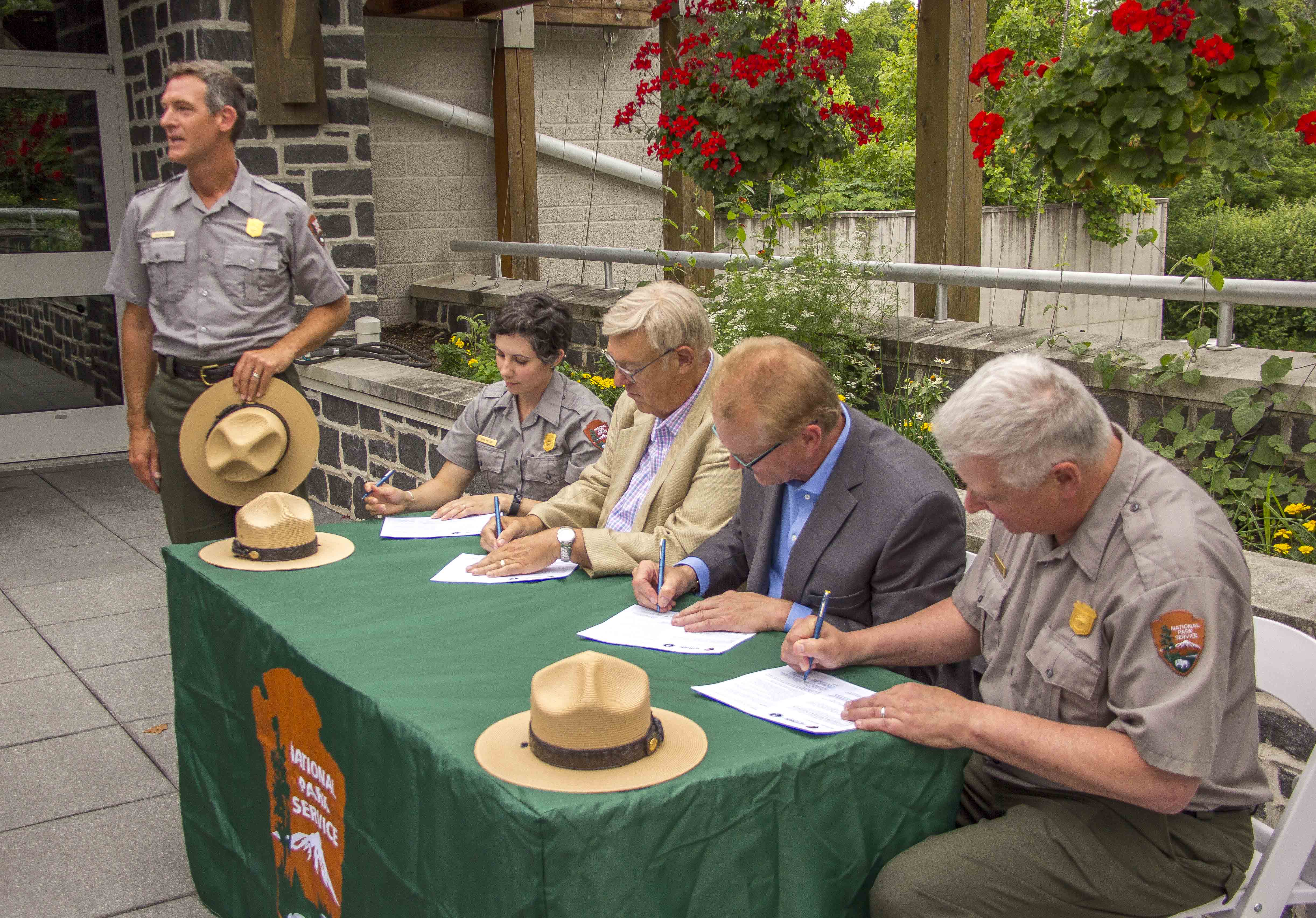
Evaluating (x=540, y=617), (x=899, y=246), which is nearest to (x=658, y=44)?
(x=899, y=246)

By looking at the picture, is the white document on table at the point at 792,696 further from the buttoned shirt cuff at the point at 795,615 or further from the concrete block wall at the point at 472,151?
the concrete block wall at the point at 472,151

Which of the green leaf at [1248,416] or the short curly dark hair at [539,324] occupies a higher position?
the short curly dark hair at [539,324]

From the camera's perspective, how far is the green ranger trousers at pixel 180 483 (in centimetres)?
334

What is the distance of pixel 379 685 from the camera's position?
1815 millimetres

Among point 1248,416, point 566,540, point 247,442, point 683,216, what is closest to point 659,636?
point 566,540

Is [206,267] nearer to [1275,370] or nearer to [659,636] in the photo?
[659,636]

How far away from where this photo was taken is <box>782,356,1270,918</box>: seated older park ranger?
1559mm

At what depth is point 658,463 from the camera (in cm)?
283

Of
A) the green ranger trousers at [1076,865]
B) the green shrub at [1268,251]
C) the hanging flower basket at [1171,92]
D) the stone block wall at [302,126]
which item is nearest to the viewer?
the green ranger trousers at [1076,865]

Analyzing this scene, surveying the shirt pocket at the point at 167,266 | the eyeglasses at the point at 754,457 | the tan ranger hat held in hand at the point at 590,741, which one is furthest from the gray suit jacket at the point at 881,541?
the shirt pocket at the point at 167,266

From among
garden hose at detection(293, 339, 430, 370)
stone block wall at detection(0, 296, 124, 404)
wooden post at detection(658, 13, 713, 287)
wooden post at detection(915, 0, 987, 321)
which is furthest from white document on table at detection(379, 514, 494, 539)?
stone block wall at detection(0, 296, 124, 404)

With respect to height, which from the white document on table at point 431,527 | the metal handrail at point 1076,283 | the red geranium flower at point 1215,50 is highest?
the red geranium flower at point 1215,50

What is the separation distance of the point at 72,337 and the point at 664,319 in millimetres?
5369

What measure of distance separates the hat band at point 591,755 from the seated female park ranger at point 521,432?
5.11ft
